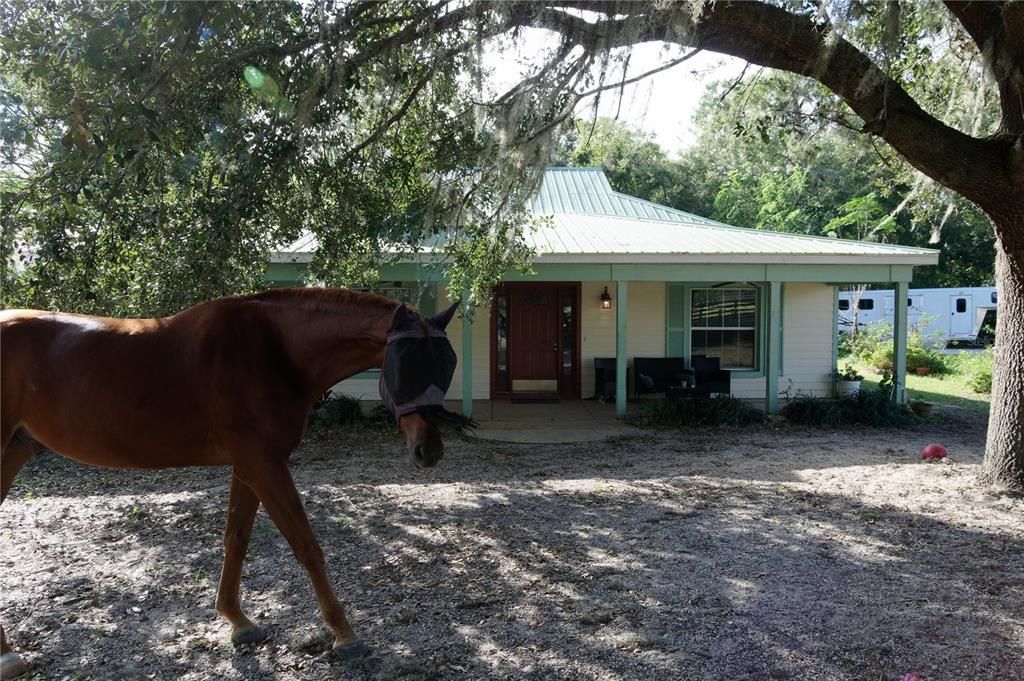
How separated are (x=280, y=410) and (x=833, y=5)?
4.70m

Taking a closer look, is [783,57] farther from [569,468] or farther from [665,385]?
[665,385]

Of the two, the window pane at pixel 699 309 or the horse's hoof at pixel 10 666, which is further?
the window pane at pixel 699 309

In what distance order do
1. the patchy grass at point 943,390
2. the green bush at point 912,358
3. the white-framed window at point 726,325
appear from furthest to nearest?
the green bush at point 912,358 → the patchy grass at point 943,390 → the white-framed window at point 726,325

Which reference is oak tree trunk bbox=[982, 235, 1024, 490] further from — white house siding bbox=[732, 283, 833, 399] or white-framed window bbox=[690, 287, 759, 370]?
white-framed window bbox=[690, 287, 759, 370]

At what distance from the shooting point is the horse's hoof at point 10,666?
10.1 ft

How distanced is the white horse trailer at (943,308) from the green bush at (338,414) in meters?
19.3

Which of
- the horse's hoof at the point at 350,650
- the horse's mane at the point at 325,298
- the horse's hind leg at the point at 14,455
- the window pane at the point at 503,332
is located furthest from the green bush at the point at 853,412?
the horse's hind leg at the point at 14,455

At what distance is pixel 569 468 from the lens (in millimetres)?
7746

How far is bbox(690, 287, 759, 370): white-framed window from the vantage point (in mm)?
12992

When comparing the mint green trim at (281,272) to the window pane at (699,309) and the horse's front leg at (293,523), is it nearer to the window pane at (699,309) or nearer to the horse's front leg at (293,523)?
the window pane at (699,309)

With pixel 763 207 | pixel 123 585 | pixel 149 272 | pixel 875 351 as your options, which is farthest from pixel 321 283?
A: pixel 763 207

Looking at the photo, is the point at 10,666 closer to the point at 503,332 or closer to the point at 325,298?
the point at 325,298

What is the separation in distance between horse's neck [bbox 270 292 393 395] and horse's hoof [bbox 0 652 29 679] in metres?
1.80

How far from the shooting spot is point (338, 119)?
20.9 feet
